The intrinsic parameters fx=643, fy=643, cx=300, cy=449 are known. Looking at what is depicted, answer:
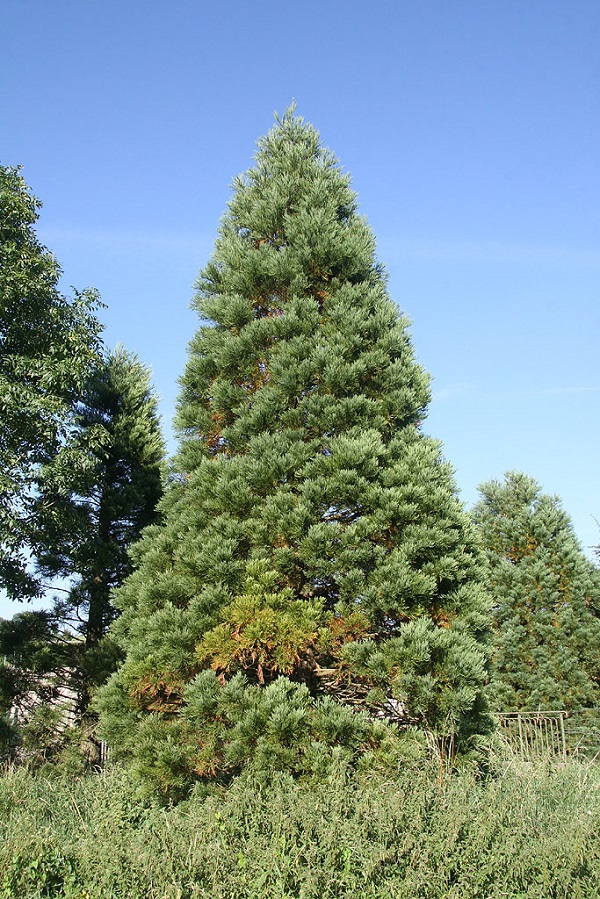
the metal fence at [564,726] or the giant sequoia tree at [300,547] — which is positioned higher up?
the giant sequoia tree at [300,547]

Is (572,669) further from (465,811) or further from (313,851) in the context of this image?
(313,851)

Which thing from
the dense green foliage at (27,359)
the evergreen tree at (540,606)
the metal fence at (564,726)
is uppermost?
the dense green foliage at (27,359)

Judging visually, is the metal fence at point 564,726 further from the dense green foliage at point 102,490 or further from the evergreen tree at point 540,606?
the dense green foliage at point 102,490

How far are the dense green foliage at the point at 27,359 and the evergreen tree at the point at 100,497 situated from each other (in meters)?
0.32

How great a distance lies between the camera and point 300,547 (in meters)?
5.16

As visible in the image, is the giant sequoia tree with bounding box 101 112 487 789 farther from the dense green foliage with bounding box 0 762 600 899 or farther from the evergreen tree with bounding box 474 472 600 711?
the evergreen tree with bounding box 474 472 600 711

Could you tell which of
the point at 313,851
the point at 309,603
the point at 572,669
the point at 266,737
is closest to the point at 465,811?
the point at 313,851

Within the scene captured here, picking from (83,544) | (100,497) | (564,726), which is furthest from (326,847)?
(564,726)

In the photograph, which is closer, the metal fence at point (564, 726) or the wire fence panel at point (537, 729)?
the wire fence panel at point (537, 729)

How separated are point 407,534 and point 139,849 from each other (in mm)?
2807

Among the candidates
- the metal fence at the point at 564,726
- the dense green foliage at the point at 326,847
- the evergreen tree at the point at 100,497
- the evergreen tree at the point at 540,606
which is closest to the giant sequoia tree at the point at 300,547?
the dense green foliage at the point at 326,847

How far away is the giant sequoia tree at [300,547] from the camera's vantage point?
188 inches

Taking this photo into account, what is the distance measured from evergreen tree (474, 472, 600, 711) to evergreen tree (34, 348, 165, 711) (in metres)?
6.25

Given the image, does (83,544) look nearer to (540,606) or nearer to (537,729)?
(537,729)
